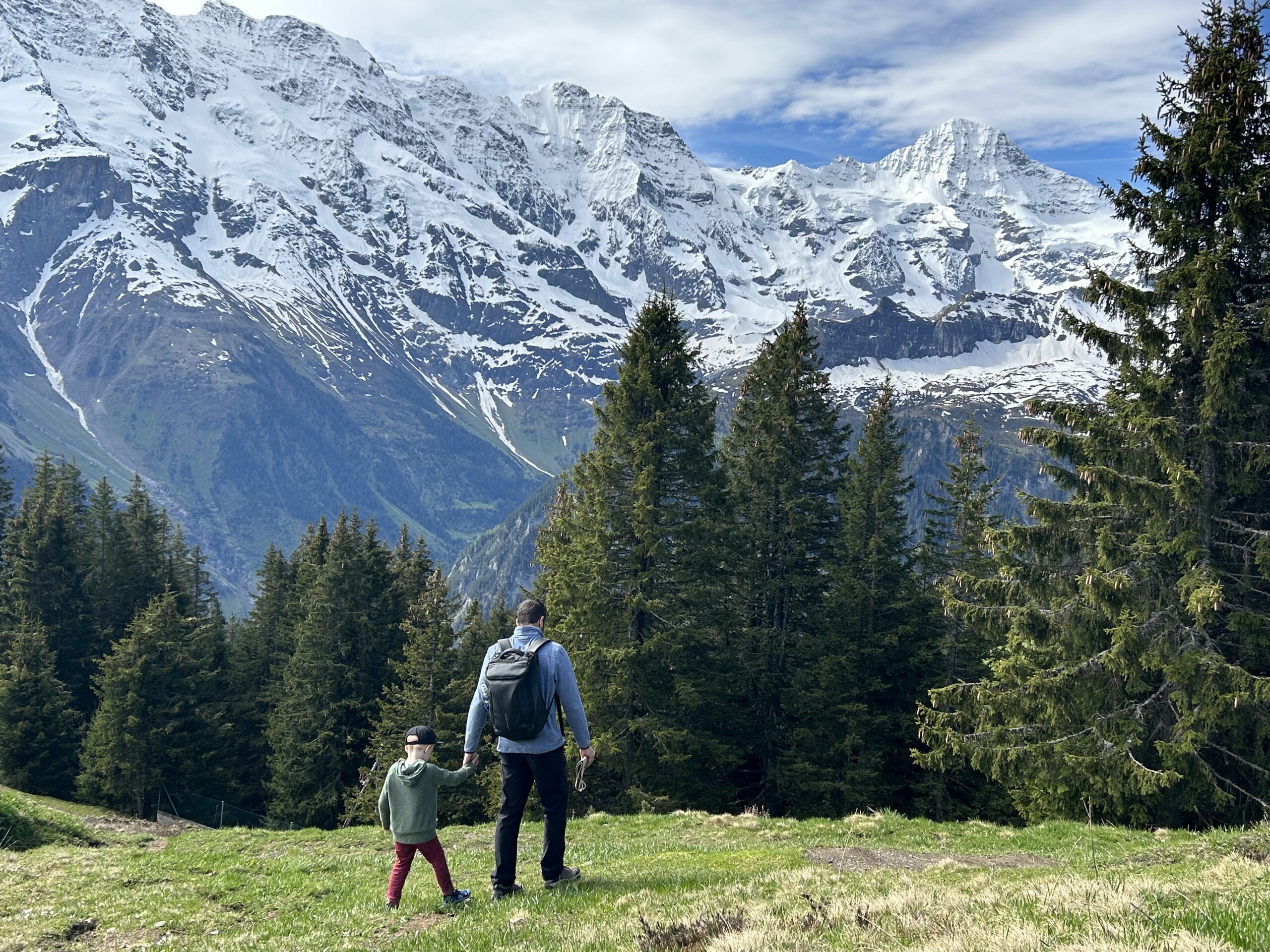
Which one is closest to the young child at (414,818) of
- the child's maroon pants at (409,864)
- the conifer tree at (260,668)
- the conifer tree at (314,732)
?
the child's maroon pants at (409,864)

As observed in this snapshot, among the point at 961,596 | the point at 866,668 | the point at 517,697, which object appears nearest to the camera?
the point at 517,697

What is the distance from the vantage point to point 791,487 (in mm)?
32469

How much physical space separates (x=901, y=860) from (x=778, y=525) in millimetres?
19945

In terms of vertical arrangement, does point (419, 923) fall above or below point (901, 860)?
above

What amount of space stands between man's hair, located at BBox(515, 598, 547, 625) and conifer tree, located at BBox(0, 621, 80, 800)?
45953 millimetres

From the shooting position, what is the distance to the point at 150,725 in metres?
43.8

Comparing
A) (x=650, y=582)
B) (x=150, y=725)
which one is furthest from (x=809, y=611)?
(x=150, y=725)

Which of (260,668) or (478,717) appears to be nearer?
(478,717)

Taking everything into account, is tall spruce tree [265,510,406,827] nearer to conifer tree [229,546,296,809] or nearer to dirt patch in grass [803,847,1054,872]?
conifer tree [229,546,296,809]

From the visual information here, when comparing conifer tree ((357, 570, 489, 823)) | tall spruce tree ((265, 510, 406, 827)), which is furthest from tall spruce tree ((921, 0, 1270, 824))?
tall spruce tree ((265, 510, 406, 827))

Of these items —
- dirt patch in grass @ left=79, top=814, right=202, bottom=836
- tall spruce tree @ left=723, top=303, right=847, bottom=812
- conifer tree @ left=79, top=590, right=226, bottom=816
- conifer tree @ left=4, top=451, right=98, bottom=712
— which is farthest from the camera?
conifer tree @ left=4, top=451, right=98, bottom=712

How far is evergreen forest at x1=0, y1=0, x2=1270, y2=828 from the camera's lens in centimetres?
1675

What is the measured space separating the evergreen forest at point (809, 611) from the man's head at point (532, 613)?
692cm

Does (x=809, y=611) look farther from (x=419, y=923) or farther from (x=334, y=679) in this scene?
(x=334, y=679)
